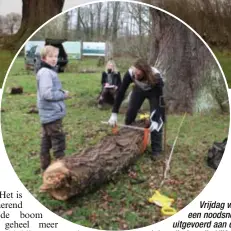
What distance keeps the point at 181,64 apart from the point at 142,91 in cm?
43

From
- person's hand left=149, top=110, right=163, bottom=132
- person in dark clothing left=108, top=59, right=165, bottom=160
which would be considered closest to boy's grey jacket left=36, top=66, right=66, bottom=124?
person in dark clothing left=108, top=59, right=165, bottom=160

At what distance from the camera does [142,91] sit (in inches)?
212

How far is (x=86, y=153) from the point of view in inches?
204

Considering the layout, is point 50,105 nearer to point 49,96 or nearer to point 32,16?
point 49,96

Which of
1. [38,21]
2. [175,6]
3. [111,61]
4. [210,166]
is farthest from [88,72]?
[210,166]

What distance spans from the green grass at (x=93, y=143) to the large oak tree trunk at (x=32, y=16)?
0.60ft

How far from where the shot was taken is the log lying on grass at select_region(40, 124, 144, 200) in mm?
4875

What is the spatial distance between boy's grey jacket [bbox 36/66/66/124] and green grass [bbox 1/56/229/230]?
0.07m

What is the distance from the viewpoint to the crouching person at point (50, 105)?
518 cm

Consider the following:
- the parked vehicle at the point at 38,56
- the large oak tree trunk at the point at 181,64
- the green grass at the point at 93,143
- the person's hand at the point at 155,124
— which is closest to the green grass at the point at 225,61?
the large oak tree trunk at the point at 181,64

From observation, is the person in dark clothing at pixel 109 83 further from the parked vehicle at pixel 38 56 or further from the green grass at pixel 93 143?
the parked vehicle at pixel 38 56

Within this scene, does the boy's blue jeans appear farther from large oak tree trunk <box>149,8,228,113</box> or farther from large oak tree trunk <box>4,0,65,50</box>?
large oak tree trunk <box>149,8,228,113</box>

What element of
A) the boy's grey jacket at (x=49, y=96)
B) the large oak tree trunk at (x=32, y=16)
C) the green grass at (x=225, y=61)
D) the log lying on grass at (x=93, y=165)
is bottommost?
the log lying on grass at (x=93, y=165)

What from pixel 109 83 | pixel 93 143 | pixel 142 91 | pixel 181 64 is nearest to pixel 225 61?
pixel 181 64
